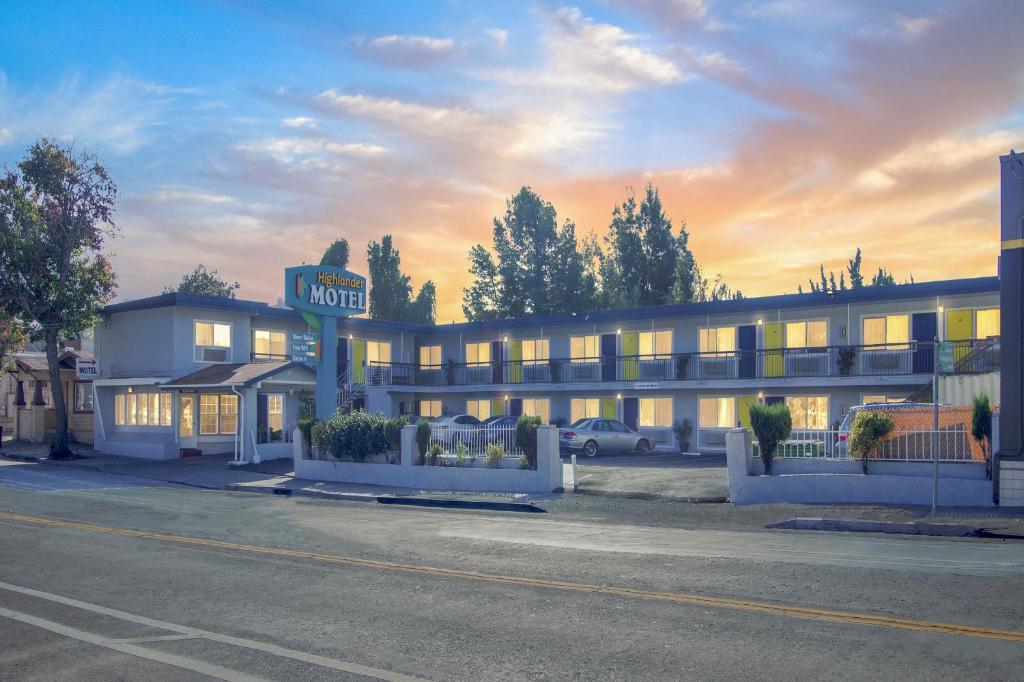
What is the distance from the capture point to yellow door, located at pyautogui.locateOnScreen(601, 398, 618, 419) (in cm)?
3803

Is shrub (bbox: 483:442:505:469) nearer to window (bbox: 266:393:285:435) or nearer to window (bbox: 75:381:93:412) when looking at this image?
window (bbox: 266:393:285:435)

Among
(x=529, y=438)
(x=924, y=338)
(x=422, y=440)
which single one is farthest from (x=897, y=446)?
(x=924, y=338)

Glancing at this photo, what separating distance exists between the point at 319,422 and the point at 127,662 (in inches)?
811

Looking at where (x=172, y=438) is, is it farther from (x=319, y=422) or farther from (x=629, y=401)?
(x=629, y=401)

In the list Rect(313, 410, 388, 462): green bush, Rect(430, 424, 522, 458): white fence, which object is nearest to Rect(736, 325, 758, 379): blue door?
Rect(430, 424, 522, 458): white fence

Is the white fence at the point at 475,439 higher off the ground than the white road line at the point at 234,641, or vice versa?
the white fence at the point at 475,439

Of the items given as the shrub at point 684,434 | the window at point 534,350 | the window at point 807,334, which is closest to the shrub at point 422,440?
the shrub at point 684,434

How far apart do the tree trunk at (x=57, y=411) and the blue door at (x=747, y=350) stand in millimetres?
27415

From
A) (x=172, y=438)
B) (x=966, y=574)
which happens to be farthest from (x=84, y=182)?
(x=966, y=574)

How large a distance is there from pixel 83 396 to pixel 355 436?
23299 millimetres

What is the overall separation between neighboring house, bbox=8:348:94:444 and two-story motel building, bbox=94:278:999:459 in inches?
155

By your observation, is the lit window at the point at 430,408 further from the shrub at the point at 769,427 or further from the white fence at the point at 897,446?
the white fence at the point at 897,446

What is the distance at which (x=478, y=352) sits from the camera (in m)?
44.2

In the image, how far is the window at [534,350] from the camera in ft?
136
